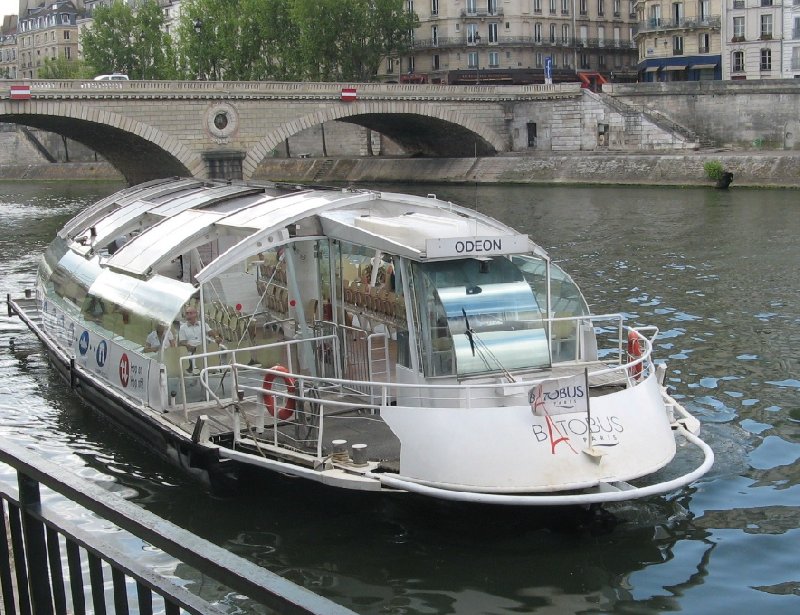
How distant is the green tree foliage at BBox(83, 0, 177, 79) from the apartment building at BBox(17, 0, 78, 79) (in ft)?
136

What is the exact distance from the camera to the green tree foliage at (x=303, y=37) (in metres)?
62.7

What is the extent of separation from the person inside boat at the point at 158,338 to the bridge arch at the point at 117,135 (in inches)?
1234

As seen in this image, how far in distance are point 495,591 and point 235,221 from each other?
5414mm

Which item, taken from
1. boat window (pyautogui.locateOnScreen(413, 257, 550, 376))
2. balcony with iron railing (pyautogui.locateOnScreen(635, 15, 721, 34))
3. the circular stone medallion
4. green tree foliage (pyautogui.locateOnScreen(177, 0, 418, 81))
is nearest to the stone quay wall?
balcony with iron railing (pyautogui.locateOnScreen(635, 15, 721, 34))

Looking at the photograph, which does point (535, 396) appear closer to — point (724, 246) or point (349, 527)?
point (349, 527)

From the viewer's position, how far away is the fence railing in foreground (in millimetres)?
2951

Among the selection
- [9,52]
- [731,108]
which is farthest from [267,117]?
[9,52]

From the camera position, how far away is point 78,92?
42.4 m

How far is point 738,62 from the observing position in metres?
60.1

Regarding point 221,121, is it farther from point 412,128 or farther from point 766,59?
point 766,59

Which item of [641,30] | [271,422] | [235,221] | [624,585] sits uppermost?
[641,30]

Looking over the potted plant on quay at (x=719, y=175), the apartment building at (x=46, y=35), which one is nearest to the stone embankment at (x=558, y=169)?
the potted plant on quay at (x=719, y=175)

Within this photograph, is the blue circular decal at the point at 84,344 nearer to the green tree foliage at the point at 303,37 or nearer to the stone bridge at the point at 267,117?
the stone bridge at the point at 267,117

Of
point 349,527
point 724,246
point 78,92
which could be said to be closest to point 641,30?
point 78,92
